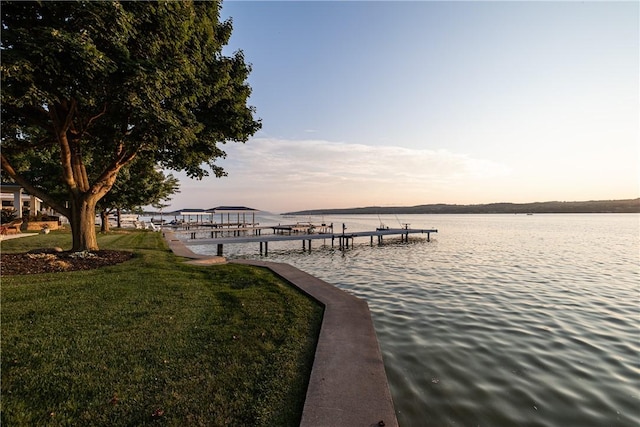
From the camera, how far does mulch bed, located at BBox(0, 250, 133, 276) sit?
9680mm

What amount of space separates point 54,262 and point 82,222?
78.9 inches

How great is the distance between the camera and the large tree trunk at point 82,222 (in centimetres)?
1166

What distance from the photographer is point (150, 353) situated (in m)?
4.80

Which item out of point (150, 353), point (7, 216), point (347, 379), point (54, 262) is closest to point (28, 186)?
point (54, 262)

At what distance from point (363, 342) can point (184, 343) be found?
123 inches

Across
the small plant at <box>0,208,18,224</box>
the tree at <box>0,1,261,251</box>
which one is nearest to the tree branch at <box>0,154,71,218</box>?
the tree at <box>0,1,261,251</box>

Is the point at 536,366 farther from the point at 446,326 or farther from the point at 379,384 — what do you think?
the point at 379,384

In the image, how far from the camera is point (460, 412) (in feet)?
14.0

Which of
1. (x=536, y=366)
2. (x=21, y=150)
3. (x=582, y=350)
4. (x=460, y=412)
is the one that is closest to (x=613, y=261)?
(x=582, y=350)

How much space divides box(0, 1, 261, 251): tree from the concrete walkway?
7.66 m

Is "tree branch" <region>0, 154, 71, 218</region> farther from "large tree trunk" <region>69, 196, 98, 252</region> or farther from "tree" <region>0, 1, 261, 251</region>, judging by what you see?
"large tree trunk" <region>69, 196, 98, 252</region>

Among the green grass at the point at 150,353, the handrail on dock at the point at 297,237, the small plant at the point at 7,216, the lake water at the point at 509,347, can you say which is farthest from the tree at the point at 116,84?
the small plant at the point at 7,216

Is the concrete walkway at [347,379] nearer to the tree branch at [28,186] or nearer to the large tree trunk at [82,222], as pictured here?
the large tree trunk at [82,222]

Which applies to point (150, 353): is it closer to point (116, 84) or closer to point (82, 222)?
point (116, 84)
